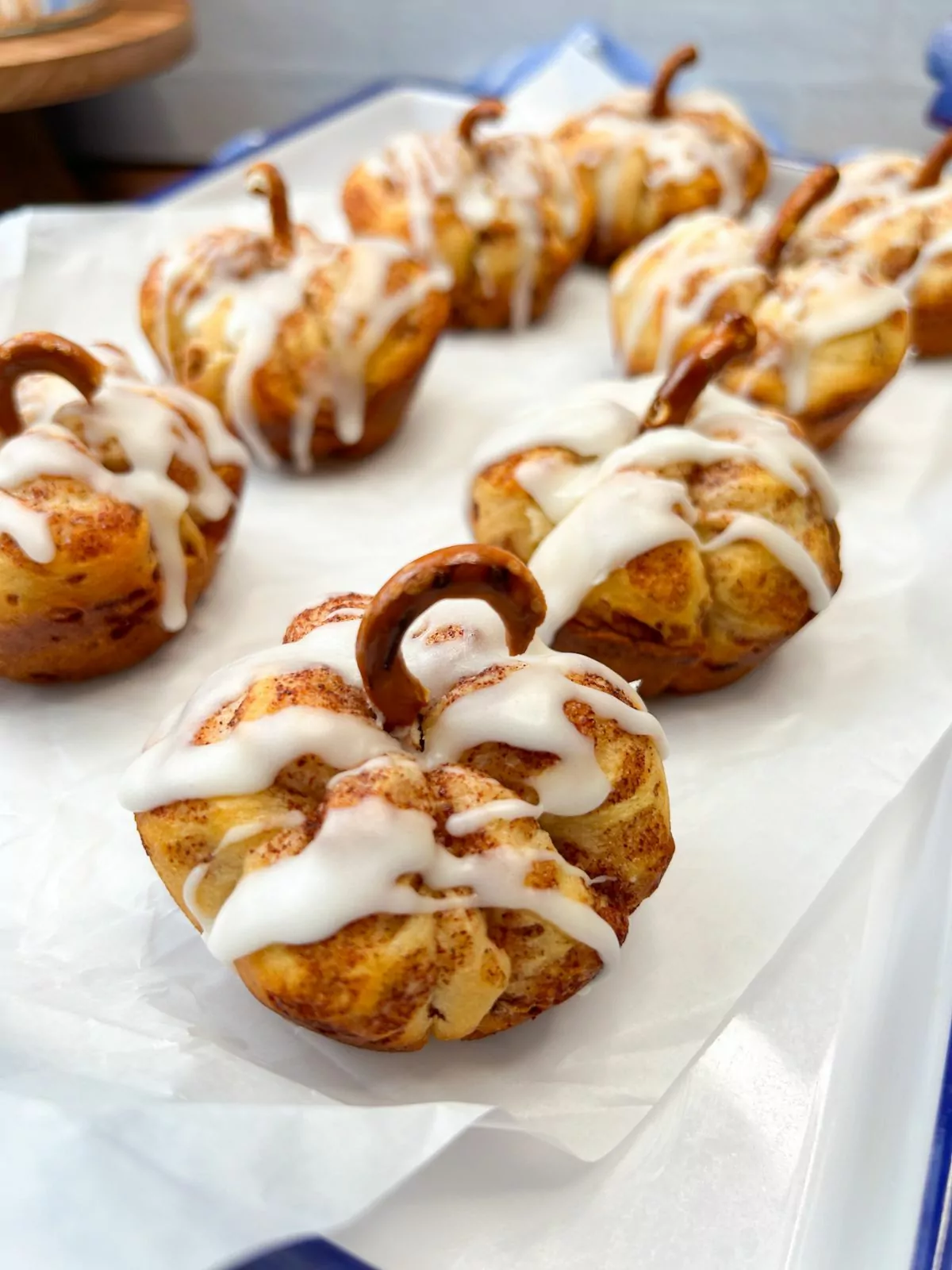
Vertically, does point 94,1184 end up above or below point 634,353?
above

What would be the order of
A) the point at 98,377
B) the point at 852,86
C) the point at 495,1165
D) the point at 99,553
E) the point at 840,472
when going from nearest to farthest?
the point at 495,1165
the point at 99,553
the point at 98,377
the point at 840,472
the point at 852,86

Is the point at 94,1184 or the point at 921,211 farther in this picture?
the point at 921,211

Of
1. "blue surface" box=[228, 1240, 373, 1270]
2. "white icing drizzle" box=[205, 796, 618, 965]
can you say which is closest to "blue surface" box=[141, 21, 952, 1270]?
"white icing drizzle" box=[205, 796, 618, 965]

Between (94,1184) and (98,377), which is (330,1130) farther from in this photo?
(98,377)

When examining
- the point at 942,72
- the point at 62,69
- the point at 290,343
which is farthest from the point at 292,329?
the point at 942,72

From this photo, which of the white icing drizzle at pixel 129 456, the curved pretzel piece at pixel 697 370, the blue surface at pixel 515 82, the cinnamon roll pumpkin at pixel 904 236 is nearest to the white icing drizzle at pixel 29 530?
the white icing drizzle at pixel 129 456

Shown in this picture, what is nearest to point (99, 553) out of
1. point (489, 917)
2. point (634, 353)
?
point (489, 917)
